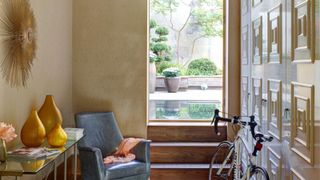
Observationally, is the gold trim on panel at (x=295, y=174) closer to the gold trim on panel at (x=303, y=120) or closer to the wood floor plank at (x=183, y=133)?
the gold trim on panel at (x=303, y=120)

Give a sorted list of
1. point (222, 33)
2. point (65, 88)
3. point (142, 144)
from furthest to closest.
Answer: point (222, 33) < point (65, 88) < point (142, 144)

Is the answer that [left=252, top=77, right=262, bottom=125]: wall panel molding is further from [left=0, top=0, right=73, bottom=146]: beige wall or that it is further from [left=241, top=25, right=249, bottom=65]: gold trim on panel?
[left=0, top=0, right=73, bottom=146]: beige wall

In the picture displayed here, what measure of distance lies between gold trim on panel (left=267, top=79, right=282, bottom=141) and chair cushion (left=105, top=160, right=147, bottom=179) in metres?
1.45

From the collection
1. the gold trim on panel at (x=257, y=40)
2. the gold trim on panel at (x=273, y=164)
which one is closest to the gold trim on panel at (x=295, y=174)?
the gold trim on panel at (x=273, y=164)

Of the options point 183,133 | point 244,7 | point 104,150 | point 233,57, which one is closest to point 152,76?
point 183,133

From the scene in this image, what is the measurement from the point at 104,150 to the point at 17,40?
1.83 m

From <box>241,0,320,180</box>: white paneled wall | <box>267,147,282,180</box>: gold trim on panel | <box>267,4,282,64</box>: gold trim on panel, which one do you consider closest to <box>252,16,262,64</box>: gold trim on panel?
<box>241,0,320,180</box>: white paneled wall

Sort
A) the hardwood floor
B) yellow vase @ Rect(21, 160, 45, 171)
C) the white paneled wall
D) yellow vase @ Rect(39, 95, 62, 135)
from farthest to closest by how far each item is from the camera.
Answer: the hardwood floor
yellow vase @ Rect(39, 95, 62, 135)
yellow vase @ Rect(21, 160, 45, 171)
the white paneled wall

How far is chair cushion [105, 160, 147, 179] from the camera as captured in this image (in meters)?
3.82

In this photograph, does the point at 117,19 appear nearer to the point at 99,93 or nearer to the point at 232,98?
the point at 99,93

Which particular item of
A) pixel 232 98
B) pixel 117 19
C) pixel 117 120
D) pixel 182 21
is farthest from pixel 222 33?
pixel 117 120

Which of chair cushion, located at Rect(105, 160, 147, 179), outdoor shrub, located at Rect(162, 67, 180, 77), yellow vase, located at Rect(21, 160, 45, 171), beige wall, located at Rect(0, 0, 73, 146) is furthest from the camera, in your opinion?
outdoor shrub, located at Rect(162, 67, 180, 77)

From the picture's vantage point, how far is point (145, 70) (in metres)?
4.94

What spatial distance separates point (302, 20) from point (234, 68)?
2.67 meters
